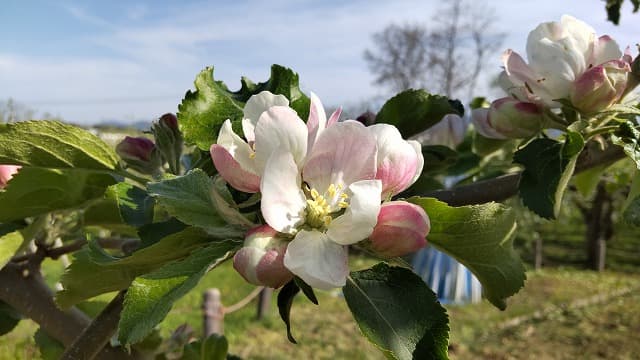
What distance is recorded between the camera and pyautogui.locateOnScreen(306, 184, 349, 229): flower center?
0.52m

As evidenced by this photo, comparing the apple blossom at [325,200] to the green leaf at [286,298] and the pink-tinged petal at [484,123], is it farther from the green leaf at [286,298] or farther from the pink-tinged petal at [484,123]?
the pink-tinged petal at [484,123]

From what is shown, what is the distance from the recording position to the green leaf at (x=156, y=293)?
1.49 feet

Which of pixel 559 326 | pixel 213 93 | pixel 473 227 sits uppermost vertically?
pixel 213 93

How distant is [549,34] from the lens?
2.63ft

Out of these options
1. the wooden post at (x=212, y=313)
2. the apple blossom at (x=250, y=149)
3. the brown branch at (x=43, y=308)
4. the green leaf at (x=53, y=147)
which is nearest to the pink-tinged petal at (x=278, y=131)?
the apple blossom at (x=250, y=149)

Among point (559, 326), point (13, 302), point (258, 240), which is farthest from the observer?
point (559, 326)

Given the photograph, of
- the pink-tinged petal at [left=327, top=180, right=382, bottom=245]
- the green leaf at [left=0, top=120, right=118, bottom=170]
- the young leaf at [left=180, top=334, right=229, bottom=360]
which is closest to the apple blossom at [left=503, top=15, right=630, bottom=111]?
the pink-tinged petal at [left=327, top=180, right=382, bottom=245]

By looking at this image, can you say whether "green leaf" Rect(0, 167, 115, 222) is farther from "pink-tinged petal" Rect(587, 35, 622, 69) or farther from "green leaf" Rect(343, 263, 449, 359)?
"pink-tinged petal" Rect(587, 35, 622, 69)

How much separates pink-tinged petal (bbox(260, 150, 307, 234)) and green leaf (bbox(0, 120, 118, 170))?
35cm

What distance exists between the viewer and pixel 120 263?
0.57 metres

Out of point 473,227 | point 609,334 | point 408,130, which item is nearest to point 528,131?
point 408,130

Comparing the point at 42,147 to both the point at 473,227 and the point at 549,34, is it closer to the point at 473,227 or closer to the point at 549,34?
the point at 473,227

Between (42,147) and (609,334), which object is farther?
(609,334)

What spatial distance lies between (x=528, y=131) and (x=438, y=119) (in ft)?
0.48
